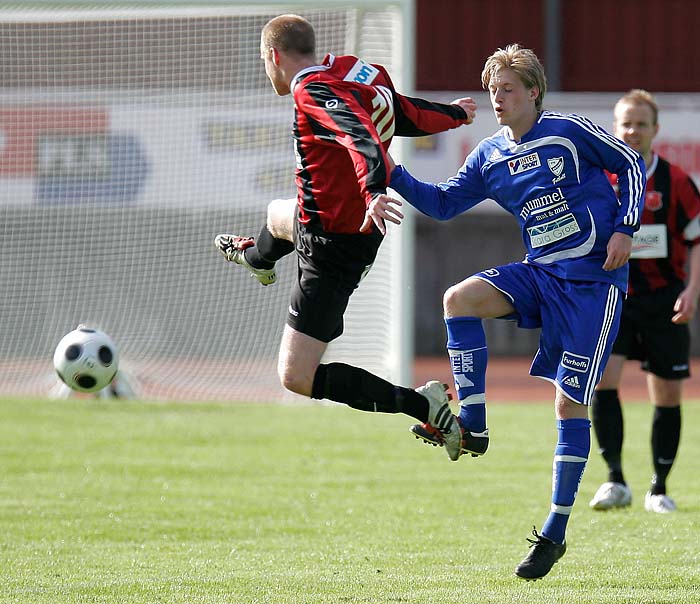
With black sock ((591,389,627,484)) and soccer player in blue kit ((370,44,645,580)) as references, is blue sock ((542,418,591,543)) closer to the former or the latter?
soccer player in blue kit ((370,44,645,580))

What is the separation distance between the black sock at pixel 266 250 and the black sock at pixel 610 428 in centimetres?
244

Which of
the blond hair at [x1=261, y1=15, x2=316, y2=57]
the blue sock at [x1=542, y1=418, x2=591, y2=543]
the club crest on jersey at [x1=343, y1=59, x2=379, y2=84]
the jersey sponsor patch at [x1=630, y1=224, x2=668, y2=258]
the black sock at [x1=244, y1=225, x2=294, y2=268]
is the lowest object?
the blue sock at [x1=542, y1=418, x2=591, y2=543]

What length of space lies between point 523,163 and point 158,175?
8.00m

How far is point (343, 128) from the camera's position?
4738 mm

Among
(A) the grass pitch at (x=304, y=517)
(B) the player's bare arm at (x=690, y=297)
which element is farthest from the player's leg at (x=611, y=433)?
(B) the player's bare arm at (x=690, y=297)

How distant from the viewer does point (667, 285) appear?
699 centimetres

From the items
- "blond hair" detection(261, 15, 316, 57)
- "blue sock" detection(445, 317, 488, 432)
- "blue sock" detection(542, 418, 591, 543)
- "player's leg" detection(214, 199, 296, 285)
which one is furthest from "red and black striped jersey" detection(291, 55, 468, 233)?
"blue sock" detection(542, 418, 591, 543)

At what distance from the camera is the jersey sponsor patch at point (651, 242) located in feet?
22.7

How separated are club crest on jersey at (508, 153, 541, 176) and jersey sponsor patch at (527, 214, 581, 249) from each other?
0.24m

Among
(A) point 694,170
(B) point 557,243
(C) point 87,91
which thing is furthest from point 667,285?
(A) point 694,170

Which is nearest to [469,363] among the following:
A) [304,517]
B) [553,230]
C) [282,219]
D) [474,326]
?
[474,326]

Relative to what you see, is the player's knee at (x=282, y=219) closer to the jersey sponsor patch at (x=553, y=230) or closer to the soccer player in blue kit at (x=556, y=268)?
the soccer player in blue kit at (x=556, y=268)

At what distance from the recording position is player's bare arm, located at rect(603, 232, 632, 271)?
4.82 meters

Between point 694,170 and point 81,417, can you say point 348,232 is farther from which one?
point 694,170
